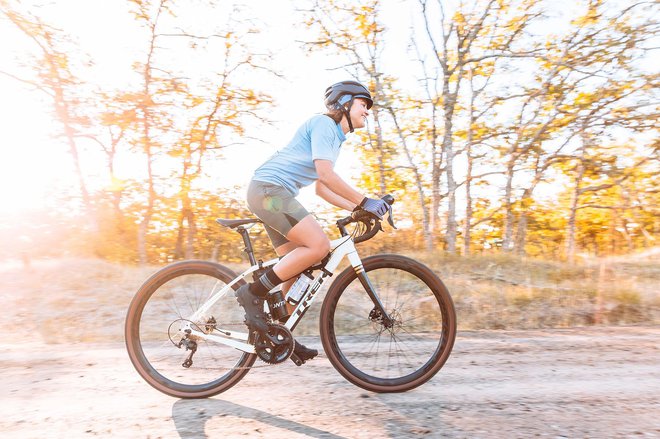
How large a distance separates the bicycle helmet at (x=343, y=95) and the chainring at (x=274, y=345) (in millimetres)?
1488

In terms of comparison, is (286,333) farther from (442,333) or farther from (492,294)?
(492,294)

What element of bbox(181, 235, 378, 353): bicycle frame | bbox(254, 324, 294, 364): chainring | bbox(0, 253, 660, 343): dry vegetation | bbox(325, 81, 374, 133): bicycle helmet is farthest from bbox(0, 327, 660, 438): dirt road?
bbox(325, 81, 374, 133): bicycle helmet

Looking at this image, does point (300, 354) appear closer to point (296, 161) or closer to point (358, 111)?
point (296, 161)

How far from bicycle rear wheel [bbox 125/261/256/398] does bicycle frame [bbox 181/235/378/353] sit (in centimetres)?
4

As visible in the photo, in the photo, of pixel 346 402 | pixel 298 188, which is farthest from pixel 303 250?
pixel 346 402

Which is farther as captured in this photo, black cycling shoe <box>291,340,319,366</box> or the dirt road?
black cycling shoe <box>291,340,319,366</box>

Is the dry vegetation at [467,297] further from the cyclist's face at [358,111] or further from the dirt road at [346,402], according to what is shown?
the cyclist's face at [358,111]

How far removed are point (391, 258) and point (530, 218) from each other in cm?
1113

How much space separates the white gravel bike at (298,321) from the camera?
11.0 ft

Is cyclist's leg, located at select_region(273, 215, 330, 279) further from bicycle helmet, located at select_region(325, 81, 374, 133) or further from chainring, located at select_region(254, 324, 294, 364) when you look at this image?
bicycle helmet, located at select_region(325, 81, 374, 133)

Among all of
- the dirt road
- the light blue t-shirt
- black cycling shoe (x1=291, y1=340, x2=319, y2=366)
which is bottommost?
the dirt road

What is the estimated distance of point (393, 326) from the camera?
137 inches

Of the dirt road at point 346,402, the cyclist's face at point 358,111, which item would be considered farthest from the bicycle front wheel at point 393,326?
the cyclist's face at point 358,111

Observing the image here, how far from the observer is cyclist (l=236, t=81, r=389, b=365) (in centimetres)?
320
